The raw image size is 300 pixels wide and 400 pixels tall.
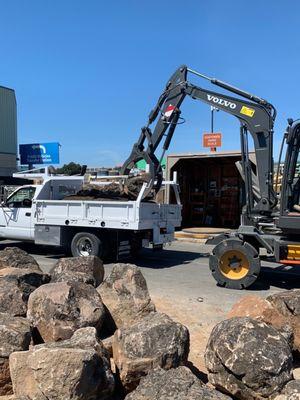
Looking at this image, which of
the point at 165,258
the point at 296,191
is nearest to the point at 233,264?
the point at 296,191

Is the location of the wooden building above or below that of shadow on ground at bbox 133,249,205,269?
above

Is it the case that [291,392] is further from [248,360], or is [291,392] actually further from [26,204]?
[26,204]

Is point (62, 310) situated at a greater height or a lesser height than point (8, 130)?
lesser

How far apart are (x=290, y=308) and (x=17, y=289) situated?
124 inches

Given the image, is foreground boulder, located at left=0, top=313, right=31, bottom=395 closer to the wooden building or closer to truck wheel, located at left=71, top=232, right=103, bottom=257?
truck wheel, located at left=71, top=232, right=103, bottom=257

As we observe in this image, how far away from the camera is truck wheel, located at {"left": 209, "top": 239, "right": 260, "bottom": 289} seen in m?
9.46

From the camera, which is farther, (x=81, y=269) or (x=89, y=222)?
(x=89, y=222)

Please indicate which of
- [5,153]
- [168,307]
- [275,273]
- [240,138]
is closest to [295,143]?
[240,138]

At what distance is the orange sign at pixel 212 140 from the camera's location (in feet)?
80.4

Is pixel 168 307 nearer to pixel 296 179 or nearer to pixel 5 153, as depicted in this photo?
pixel 296 179

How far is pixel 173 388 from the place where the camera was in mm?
3682

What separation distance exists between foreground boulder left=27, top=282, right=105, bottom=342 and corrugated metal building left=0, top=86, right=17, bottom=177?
28077 mm

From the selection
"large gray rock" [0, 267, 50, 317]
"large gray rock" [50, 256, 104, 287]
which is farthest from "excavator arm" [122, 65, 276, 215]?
"large gray rock" [0, 267, 50, 317]

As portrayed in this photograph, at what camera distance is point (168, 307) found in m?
7.60
